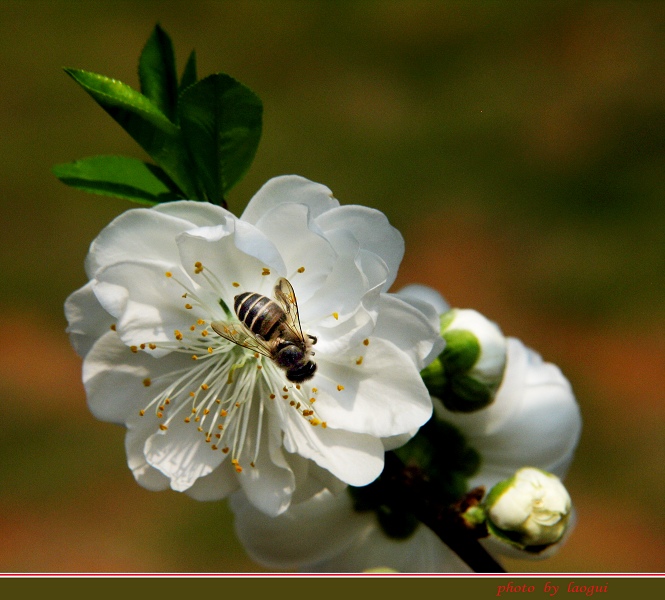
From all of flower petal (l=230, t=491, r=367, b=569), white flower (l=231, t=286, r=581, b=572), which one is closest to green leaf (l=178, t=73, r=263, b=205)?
white flower (l=231, t=286, r=581, b=572)

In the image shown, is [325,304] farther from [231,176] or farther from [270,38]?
[270,38]

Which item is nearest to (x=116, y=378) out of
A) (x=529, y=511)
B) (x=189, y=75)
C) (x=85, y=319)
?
(x=85, y=319)

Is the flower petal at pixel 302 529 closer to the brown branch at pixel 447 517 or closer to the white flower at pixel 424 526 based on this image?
the white flower at pixel 424 526

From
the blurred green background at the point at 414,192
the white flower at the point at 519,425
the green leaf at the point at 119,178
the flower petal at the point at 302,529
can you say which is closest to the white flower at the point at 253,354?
the green leaf at the point at 119,178

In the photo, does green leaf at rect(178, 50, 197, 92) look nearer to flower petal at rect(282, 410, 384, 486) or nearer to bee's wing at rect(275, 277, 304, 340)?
bee's wing at rect(275, 277, 304, 340)

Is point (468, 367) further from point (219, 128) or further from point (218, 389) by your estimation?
point (219, 128)

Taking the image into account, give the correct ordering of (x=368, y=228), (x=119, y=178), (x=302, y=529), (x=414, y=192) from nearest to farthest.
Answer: (x=368, y=228) → (x=119, y=178) → (x=302, y=529) → (x=414, y=192)

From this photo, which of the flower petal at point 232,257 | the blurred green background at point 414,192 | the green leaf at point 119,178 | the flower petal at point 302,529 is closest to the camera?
the flower petal at point 232,257

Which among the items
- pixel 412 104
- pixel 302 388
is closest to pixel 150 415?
pixel 302 388
